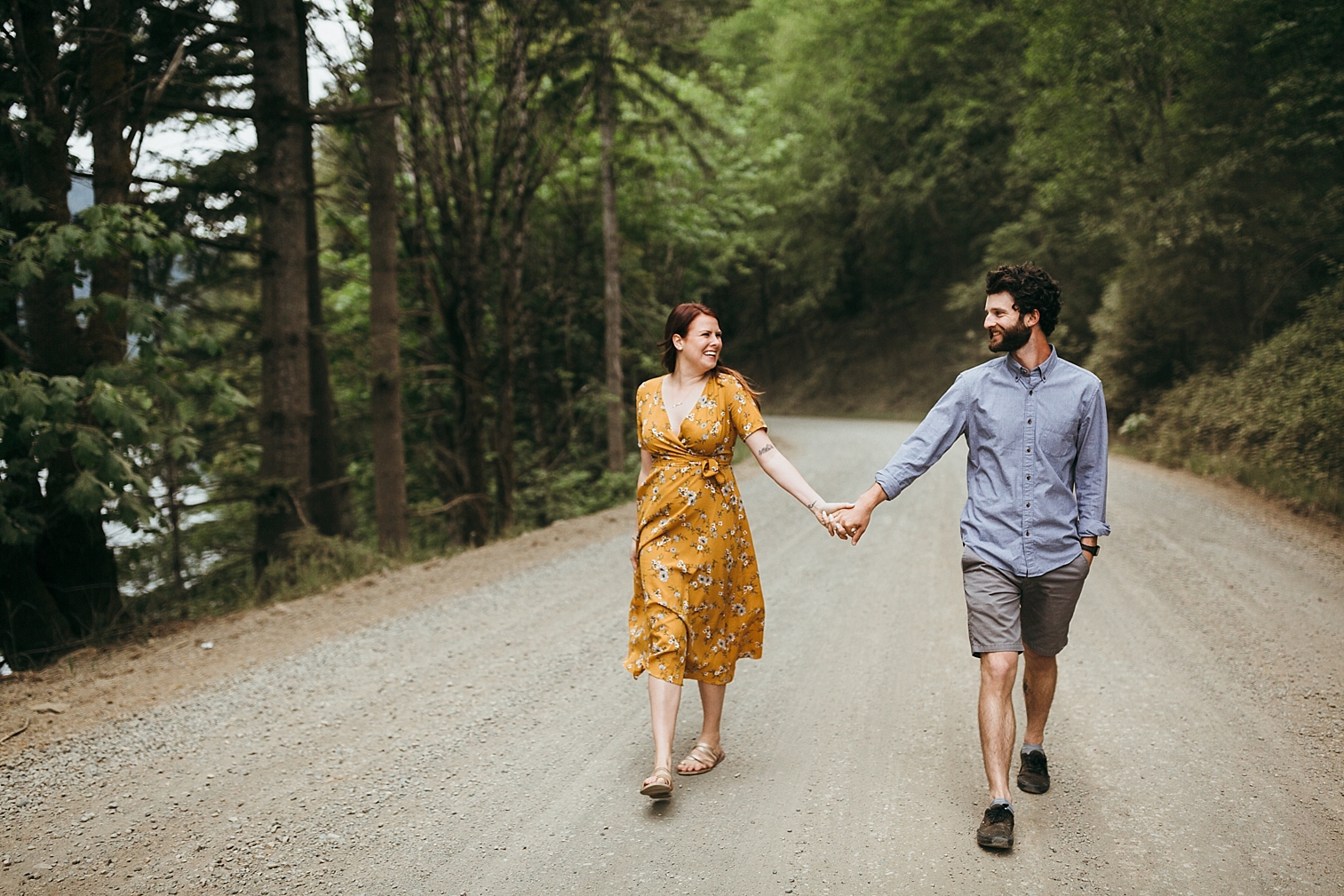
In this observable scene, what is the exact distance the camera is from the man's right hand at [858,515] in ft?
11.6

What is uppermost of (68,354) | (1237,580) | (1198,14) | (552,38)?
(1198,14)

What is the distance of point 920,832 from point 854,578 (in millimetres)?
4282

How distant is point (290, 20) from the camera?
9125 millimetres

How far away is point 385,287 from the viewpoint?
10.4 metres

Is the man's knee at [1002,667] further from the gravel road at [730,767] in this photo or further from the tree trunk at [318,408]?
the tree trunk at [318,408]

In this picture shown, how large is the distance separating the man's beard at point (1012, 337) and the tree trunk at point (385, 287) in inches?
328

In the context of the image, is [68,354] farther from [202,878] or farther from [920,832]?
[920,832]

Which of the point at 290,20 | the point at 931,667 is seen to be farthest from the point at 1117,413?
the point at 290,20

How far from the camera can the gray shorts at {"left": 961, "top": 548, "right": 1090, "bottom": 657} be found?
10.9 feet

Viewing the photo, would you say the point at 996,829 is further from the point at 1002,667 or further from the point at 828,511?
the point at 828,511

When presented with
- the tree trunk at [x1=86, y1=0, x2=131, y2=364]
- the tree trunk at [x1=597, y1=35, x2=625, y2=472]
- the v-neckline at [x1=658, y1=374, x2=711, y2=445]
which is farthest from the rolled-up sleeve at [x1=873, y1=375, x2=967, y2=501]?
the tree trunk at [x1=597, y1=35, x2=625, y2=472]

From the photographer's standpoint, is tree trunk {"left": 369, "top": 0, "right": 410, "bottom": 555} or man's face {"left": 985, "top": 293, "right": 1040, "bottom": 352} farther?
tree trunk {"left": 369, "top": 0, "right": 410, "bottom": 555}

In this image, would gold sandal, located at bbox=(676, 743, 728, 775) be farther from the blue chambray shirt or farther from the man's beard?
the man's beard

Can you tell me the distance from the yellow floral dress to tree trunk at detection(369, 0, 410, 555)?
718 cm
